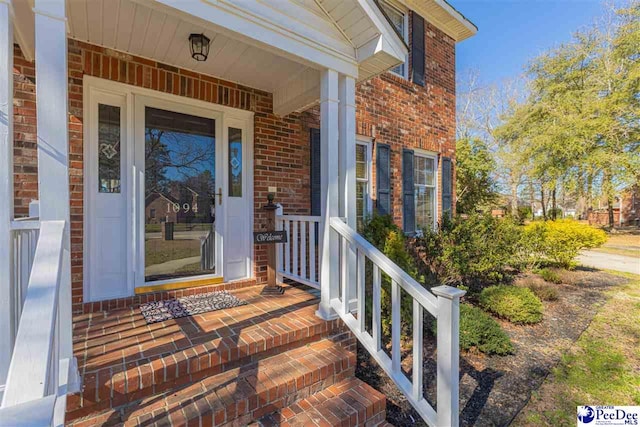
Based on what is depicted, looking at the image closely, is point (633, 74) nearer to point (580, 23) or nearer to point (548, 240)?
point (580, 23)

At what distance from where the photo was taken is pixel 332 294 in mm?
2732

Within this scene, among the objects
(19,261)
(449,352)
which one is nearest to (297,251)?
(449,352)

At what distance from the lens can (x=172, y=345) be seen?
2141mm

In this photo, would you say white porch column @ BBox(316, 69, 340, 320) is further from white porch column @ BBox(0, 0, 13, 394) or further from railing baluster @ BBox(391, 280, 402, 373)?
white porch column @ BBox(0, 0, 13, 394)

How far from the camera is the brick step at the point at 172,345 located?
1.75m

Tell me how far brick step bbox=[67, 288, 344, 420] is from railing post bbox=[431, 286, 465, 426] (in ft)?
3.62

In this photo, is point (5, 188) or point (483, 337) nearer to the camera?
point (5, 188)

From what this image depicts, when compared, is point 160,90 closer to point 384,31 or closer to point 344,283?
point 384,31

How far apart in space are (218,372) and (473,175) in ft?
45.9

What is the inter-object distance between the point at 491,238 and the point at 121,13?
5.58m

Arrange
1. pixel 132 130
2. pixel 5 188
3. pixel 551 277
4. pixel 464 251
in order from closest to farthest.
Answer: pixel 5 188 < pixel 132 130 < pixel 464 251 < pixel 551 277

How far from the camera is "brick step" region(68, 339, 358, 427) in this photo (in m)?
1.71

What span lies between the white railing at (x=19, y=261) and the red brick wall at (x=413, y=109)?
410cm

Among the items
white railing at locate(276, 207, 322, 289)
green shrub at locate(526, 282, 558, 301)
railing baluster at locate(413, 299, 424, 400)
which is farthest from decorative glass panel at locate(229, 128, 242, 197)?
green shrub at locate(526, 282, 558, 301)
